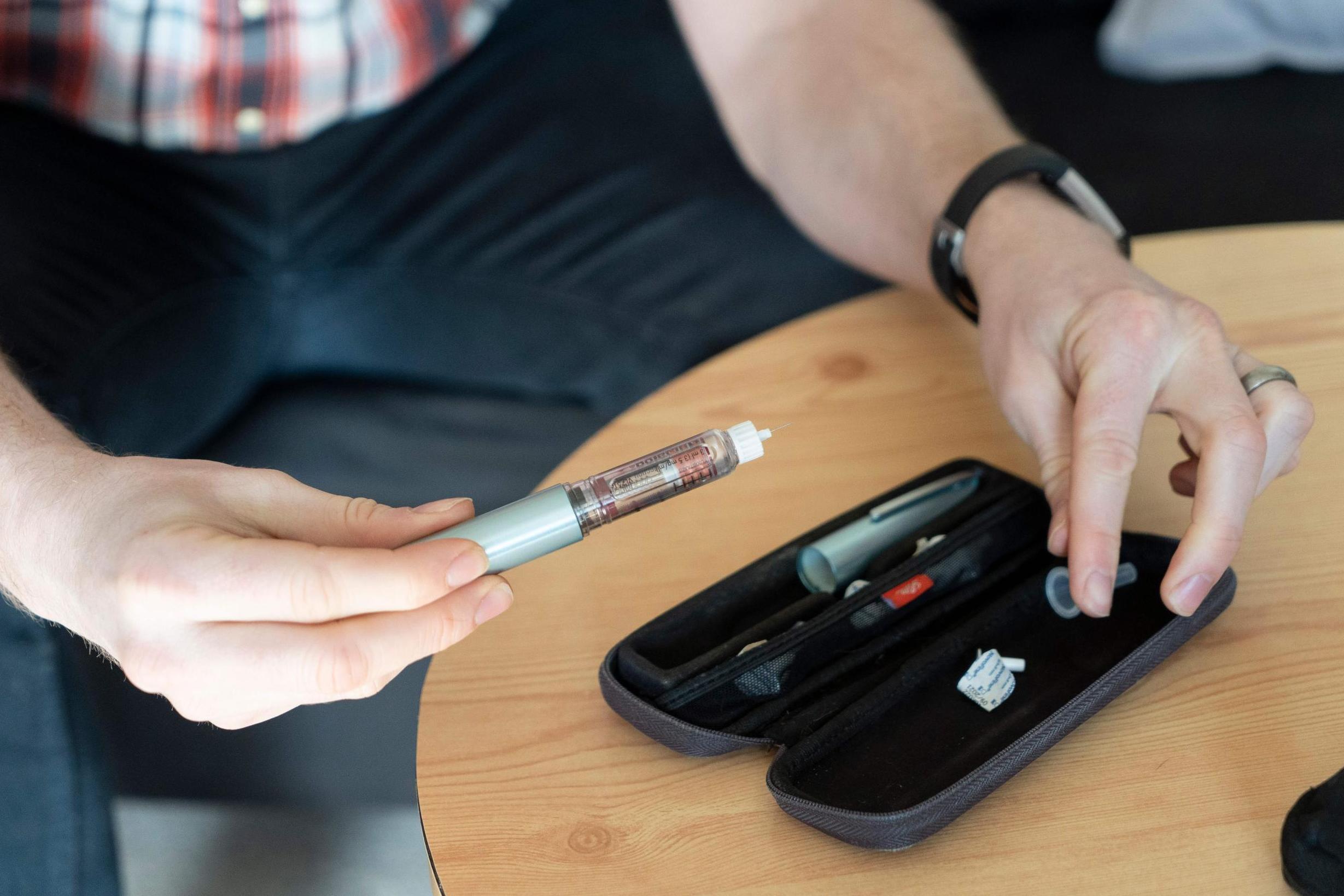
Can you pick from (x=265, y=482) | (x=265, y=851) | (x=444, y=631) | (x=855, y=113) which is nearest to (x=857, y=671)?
(x=444, y=631)

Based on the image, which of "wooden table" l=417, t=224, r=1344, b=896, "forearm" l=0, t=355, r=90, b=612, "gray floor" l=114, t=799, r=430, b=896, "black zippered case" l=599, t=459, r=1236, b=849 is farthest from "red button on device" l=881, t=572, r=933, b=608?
"gray floor" l=114, t=799, r=430, b=896

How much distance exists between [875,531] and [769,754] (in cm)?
17

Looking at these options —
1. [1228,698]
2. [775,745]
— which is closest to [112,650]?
[775,745]

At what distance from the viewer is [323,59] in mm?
1150

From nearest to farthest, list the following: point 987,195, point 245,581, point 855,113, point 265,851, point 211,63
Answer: point 245,581 → point 987,195 → point 855,113 → point 211,63 → point 265,851

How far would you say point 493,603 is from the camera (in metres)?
0.51

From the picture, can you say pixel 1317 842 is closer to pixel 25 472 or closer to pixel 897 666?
pixel 897 666

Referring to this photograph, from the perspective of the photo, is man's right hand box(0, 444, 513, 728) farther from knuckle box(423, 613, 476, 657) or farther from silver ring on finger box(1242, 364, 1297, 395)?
silver ring on finger box(1242, 364, 1297, 395)

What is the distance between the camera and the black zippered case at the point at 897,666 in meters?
0.53

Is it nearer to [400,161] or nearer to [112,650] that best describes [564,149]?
[400,161]

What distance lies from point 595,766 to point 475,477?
0.61 metres

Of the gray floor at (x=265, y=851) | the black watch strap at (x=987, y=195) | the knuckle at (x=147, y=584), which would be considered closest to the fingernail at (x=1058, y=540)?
the black watch strap at (x=987, y=195)

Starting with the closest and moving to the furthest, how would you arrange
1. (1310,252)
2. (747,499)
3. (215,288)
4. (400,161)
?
1. (747,499)
2. (1310,252)
3. (215,288)
4. (400,161)

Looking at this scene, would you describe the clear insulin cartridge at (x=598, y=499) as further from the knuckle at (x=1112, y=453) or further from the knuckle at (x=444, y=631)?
the knuckle at (x=1112, y=453)
